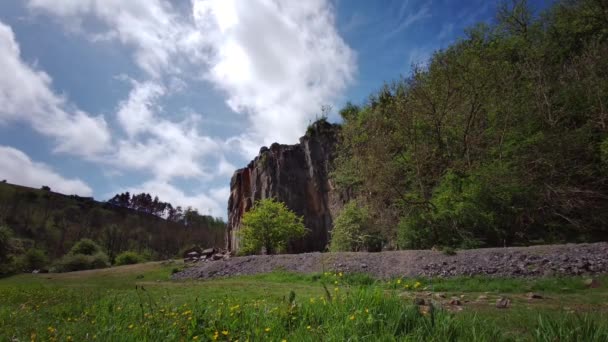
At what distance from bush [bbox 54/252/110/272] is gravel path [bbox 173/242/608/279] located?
763 inches

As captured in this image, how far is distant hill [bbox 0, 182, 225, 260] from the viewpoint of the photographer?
2165 inches

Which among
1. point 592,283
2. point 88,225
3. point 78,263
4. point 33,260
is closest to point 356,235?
point 592,283

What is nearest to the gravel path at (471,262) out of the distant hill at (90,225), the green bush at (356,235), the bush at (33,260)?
the green bush at (356,235)

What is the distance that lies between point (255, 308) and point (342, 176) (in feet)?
79.4

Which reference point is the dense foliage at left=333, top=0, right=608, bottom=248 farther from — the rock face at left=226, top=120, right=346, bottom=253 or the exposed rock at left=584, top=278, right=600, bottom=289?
the rock face at left=226, top=120, right=346, bottom=253

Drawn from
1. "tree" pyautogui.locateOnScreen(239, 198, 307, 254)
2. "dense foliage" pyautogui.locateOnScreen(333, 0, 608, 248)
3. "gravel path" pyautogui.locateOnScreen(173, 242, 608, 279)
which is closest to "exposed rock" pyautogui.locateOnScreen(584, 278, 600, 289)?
"gravel path" pyautogui.locateOnScreen(173, 242, 608, 279)

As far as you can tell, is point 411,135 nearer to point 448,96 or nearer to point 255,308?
point 448,96

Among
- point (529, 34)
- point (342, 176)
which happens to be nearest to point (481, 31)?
point (529, 34)

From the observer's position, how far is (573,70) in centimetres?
1722

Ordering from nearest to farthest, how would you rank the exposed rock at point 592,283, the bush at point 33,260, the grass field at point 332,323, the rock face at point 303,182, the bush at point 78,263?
the grass field at point 332,323, the exposed rock at point 592,283, the bush at point 78,263, the bush at point 33,260, the rock face at point 303,182

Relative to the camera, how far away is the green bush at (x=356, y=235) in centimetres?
2242

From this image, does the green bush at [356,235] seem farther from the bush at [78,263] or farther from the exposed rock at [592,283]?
the bush at [78,263]

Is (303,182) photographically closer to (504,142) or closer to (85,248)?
(504,142)

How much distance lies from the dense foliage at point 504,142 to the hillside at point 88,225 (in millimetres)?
37340
